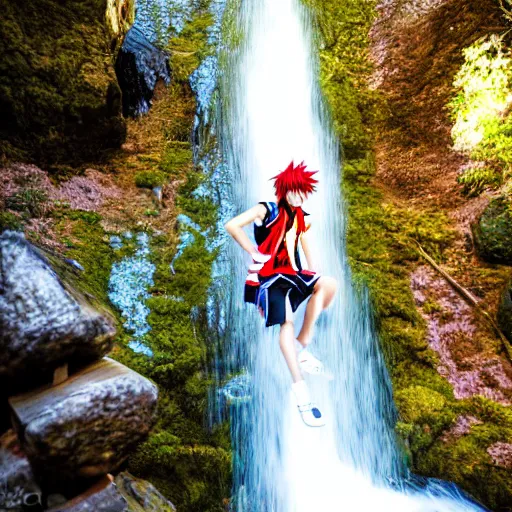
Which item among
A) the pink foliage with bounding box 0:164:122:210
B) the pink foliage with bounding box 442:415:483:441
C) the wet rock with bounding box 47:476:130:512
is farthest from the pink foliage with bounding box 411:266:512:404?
the pink foliage with bounding box 0:164:122:210

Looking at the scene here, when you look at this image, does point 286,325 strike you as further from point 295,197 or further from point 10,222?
point 10,222

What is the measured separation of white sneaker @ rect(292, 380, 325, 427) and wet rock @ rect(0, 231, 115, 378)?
1251 mm

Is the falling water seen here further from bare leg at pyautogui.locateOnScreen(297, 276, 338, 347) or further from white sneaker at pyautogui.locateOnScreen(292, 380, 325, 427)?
white sneaker at pyautogui.locateOnScreen(292, 380, 325, 427)

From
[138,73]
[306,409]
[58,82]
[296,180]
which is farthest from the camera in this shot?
[138,73]

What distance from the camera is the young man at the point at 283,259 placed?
9.37 ft

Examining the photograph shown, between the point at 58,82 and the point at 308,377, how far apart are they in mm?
4164

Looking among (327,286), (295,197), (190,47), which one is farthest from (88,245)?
(190,47)

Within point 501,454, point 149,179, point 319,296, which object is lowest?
point 501,454

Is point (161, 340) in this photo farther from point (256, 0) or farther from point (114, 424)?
point (256, 0)

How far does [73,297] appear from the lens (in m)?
2.65

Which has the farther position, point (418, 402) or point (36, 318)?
point (418, 402)

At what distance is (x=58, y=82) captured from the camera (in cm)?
496

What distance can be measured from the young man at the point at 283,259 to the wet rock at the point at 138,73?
4.04 m

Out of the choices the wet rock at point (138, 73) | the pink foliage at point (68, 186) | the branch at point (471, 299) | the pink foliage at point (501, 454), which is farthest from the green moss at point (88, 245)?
the pink foliage at point (501, 454)
